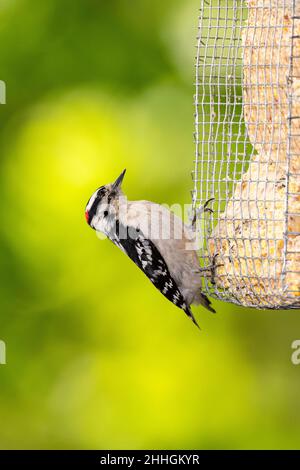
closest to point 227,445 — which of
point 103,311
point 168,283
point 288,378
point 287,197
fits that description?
point 288,378

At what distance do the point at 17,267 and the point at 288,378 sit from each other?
164cm

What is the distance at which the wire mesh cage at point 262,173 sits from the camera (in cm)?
320

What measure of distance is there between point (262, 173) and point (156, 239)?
812 millimetres

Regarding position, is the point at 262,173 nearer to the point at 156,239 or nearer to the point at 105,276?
the point at 156,239

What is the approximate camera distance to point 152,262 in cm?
402

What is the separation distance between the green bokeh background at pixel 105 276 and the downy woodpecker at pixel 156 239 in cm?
67

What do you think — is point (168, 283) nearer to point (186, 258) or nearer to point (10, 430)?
point (186, 258)

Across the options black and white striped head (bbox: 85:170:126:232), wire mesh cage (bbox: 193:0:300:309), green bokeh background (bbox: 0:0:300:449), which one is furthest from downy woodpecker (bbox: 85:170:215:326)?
green bokeh background (bbox: 0:0:300:449)

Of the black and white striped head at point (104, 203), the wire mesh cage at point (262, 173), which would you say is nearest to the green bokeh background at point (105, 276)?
the black and white striped head at point (104, 203)

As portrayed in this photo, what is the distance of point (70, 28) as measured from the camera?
514 cm

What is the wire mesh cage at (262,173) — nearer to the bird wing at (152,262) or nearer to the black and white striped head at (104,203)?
the bird wing at (152,262)

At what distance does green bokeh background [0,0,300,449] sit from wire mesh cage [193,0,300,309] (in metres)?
1.28

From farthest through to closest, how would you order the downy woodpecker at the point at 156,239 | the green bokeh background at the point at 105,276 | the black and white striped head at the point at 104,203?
the green bokeh background at the point at 105,276, the black and white striped head at the point at 104,203, the downy woodpecker at the point at 156,239

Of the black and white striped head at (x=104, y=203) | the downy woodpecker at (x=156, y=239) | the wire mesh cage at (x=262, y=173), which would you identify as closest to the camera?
the wire mesh cage at (x=262, y=173)
